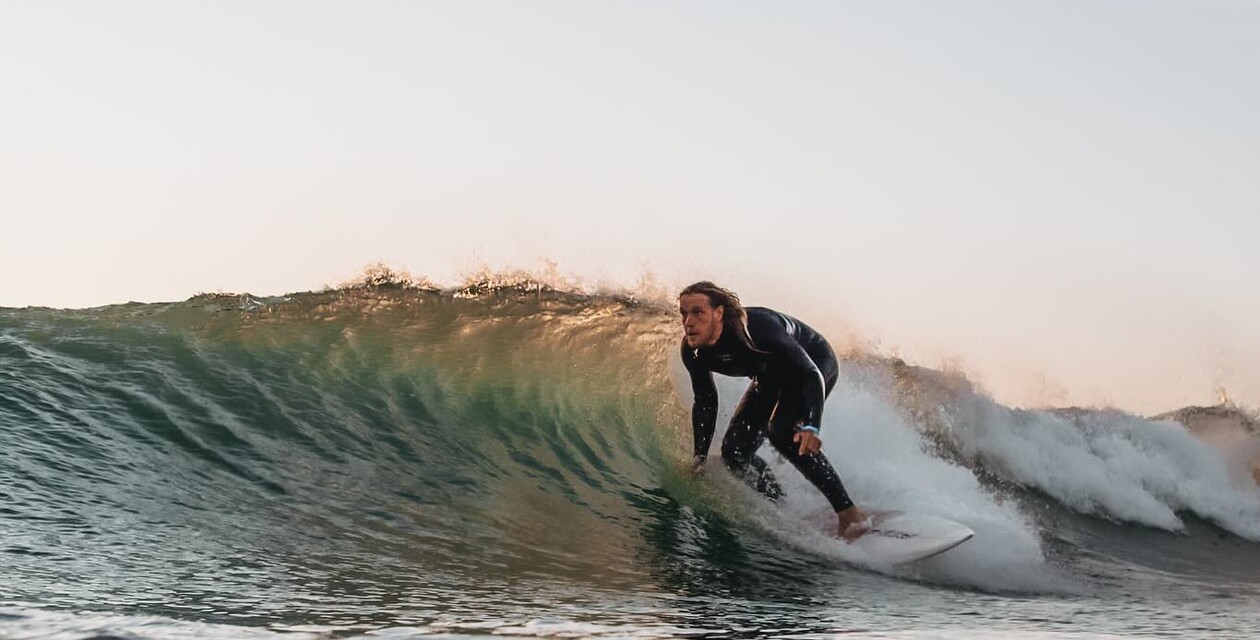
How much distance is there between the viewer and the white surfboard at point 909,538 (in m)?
6.57

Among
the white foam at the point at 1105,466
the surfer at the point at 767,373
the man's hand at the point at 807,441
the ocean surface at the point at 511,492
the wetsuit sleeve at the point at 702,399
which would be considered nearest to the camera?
the ocean surface at the point at 511,492

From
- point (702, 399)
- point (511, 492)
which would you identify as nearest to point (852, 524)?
point (702, 399)

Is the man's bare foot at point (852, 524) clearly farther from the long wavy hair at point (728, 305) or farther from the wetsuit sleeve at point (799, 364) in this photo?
the long wavy hair at point (728, 305)

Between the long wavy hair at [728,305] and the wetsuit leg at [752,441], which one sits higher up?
the long wavy hair at [728,305]

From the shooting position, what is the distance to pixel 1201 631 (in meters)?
5.03

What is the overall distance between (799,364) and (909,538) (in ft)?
4.03

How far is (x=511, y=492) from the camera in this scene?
790 cm

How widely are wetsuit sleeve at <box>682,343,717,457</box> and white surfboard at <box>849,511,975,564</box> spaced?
49.7 inches

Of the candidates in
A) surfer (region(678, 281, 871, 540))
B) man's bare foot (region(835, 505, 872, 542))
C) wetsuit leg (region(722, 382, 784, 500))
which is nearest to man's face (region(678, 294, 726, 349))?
surfer (region(678, 281, 871, 540))

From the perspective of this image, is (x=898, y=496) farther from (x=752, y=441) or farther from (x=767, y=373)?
(x=767, y=373)

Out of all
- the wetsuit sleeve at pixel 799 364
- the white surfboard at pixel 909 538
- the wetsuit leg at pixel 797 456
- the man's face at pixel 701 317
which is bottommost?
the white surfboard at pixel 909 538

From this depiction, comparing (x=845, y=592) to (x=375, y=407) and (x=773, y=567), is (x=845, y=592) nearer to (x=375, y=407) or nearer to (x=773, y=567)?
(x=773, y=567)

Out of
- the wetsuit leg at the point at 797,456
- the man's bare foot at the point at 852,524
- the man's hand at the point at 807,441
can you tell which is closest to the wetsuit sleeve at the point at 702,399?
the wetsuit leg at the point at 797,456

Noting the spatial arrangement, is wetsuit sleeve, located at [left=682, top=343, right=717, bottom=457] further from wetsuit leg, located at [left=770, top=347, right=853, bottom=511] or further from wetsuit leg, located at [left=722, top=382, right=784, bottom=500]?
wetsuit leg, located at [left=770, top=347, right=853, bottom=511]
